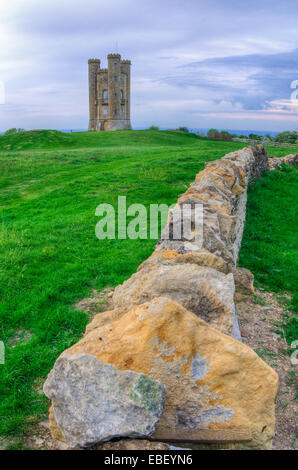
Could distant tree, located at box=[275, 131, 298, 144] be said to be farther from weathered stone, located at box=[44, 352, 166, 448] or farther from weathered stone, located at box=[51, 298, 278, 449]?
weathered stone, located at box=[44, 352, 166, 448]

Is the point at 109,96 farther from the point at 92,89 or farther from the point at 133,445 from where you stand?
the point at 133,445

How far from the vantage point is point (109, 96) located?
65562 millimetres

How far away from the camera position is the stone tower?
6488 cm

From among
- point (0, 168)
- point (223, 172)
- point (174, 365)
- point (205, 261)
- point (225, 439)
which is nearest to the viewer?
point (225, 439)

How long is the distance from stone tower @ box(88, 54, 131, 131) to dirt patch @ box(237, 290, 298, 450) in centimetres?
6384

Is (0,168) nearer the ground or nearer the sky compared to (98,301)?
nearer the sky

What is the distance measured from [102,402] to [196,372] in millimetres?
844

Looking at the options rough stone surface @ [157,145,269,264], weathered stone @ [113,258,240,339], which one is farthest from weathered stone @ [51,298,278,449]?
rough stone surface @ [157,145,269,264]

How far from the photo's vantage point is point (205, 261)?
4.98m

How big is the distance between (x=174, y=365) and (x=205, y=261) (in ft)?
6.82

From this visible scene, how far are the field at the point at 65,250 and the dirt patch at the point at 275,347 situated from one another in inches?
42.1

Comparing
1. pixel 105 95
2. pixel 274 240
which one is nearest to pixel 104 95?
pixel 105 95

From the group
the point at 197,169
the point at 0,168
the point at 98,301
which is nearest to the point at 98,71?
the point at 0,168

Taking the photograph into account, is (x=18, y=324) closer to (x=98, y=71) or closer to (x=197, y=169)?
(x=197, y=169)
